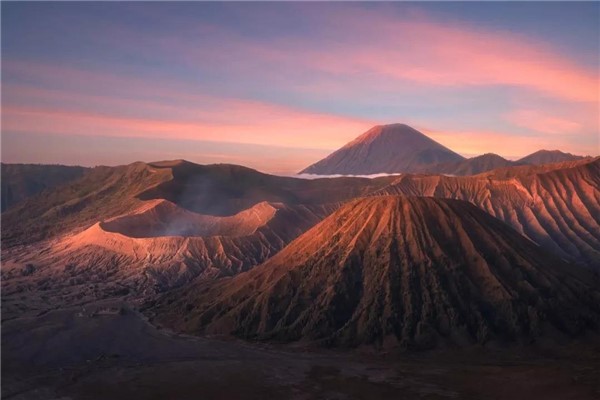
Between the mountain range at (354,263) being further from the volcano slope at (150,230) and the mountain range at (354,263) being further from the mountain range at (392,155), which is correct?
the mountain range at (392,155)

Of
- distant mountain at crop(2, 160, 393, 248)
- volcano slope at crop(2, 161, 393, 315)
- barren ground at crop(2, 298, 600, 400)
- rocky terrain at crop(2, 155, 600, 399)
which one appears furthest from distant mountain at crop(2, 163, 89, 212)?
barren ground at crop(2, 298, 600, 400)

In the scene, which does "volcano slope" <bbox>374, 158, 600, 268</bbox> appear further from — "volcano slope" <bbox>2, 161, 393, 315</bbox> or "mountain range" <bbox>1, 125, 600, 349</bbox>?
"volcano slope" <bbox>2, 161, 393, 315</bbox>

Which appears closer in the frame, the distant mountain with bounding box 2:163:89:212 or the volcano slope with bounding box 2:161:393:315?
the volcano slope with bounding box 2:161:393:315

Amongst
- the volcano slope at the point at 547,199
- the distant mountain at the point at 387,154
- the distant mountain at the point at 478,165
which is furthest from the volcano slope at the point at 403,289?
the distant mountain at the point at 387,154

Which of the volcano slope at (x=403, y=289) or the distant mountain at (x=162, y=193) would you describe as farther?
the distant mountain at (x=162, y=193)

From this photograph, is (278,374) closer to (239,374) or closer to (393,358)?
(239,374)

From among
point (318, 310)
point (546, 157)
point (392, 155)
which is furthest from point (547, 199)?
point (392, 155)
